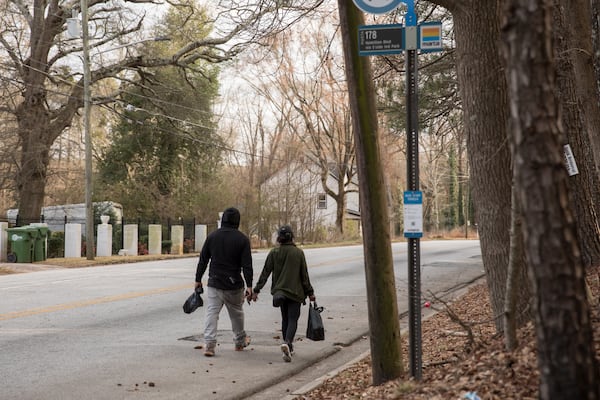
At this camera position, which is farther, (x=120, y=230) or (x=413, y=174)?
(x=120, y=230)

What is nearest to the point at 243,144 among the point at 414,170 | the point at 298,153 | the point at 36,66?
the point at 298,153

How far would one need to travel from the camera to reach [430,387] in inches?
208

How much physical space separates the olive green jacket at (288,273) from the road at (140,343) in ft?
2.64

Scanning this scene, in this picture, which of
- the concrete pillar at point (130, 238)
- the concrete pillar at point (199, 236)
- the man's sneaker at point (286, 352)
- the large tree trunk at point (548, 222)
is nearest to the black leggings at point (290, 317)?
the man's sneaker at point (286, 352)

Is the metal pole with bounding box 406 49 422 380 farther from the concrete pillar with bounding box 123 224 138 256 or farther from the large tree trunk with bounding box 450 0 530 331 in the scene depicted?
the concrete pillar with bounding box 123 224 138 256

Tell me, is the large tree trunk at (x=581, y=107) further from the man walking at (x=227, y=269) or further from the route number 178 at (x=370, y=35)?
the man walking at (x=227, y=269)

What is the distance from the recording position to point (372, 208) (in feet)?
20.6

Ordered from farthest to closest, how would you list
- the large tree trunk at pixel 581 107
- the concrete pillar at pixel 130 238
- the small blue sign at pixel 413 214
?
→ the concrete pillar at pixel 130 238 → the large tree trunk at pixel 581 107 → the small blue sign at pixel 413 214

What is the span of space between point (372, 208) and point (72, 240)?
23581 mm

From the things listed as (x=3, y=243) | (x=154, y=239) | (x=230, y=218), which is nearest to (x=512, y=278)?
(x=230, y=218)

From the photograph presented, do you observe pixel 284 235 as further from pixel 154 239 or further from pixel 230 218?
pixel 154 239

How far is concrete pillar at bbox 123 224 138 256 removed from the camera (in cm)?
3141

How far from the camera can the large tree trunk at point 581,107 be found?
947cm

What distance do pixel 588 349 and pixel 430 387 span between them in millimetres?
2104
